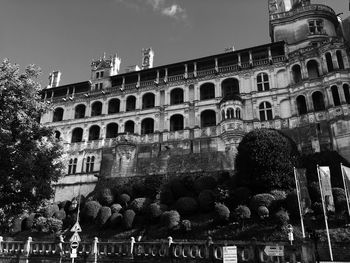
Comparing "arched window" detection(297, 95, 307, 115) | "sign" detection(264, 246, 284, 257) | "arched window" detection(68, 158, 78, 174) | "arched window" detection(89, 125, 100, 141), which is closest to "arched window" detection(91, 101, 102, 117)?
"arched window" detection(89, 125, 100, 141)

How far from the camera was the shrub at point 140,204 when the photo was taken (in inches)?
1307

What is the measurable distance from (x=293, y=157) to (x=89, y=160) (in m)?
29.2

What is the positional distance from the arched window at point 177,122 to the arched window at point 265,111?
37.0ft

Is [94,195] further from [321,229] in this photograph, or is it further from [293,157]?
[321,229]

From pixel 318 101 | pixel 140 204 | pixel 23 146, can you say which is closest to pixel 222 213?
pixel 140 204

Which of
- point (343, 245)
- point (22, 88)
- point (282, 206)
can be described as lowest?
point (343, 245)

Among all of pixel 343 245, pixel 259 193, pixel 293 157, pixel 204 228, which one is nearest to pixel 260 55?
pixel 293 157

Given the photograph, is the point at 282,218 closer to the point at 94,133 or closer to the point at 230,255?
the point at 230,255

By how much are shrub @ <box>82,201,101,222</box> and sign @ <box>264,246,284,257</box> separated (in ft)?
79.0

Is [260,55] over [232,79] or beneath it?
over

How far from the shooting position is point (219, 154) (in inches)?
1550

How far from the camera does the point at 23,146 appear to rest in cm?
2138

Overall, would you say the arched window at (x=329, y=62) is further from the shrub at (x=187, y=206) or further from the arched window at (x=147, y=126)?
the arched window at (x=147, y=126)

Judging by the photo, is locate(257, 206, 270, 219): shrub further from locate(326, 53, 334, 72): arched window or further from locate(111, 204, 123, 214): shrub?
locate(326, 53, 334, 72): arched window
